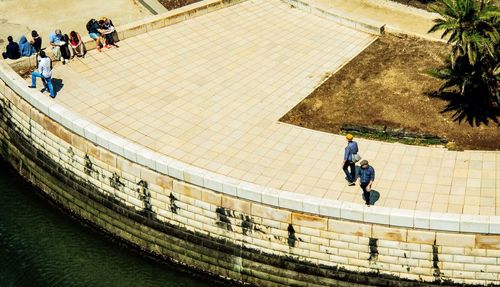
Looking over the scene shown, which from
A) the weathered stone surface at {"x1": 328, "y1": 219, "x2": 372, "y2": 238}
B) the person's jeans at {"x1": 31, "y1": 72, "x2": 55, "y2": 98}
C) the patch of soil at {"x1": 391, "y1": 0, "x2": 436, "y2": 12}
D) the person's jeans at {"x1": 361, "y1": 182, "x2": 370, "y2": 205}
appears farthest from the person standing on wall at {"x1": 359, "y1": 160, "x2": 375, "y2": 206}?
the patch of soil at {"x1": 391, "y1": 0, "x2": 436, "y2": 12}

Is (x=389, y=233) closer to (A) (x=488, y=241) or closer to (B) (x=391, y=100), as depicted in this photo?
(A) (x=488, y=241)

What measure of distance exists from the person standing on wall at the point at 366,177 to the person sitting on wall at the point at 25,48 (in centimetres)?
1317

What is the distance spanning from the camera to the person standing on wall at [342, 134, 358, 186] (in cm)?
1858

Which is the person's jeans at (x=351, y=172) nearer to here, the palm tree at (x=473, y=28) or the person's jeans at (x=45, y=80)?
the palm tree at (x=473, y=28)

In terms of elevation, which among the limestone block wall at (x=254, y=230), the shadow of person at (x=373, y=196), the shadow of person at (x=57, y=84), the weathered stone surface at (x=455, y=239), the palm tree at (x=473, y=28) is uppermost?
the palm tree at (x=473, y=28)

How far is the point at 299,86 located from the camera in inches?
948

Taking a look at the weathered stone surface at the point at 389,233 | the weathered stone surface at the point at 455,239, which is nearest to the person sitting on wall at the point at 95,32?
the weathered stone surface at the point at 389,233

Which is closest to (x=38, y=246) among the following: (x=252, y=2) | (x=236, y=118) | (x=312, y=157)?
(x=236, y=118)

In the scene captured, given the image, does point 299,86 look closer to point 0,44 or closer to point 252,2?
point 252,2

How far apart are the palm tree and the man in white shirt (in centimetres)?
1215

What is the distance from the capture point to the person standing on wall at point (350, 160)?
1858 centimetres

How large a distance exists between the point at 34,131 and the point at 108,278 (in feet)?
18.2

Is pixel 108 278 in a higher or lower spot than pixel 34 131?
lower

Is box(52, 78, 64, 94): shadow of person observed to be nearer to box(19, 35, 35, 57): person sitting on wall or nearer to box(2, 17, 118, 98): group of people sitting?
box(2, 17, 118, 98): group of people sitting
